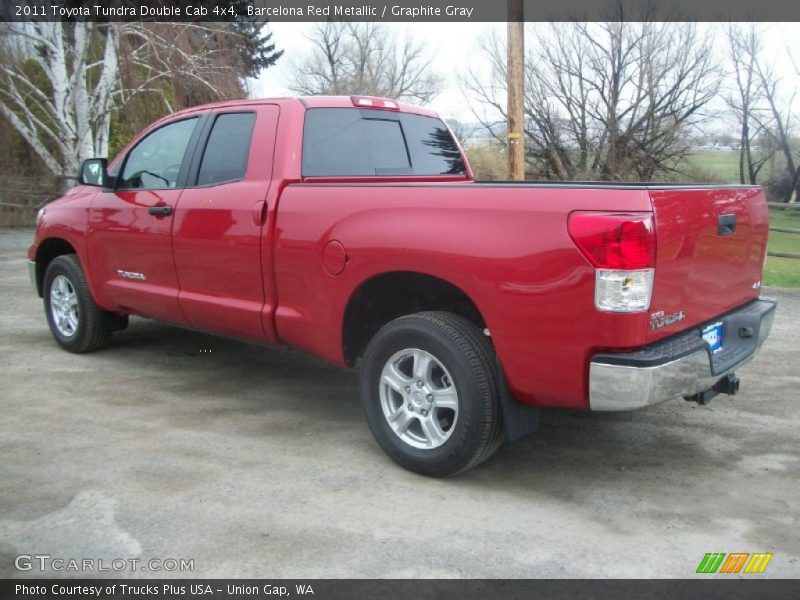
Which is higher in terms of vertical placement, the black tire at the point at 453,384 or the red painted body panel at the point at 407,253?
the red painted body panel at the point at 407,253

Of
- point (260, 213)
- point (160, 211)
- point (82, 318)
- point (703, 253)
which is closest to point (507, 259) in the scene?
point (703, 253)

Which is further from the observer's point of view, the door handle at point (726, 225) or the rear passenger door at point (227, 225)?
the rear passenger door at point (227, 225)

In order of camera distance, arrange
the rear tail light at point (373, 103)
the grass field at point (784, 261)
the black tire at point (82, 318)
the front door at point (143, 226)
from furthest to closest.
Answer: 1. the grass field at point (784, 261)
2. the black tire at point (82, 318)
3. the front door at point (143, 226)
4. the rear tail light at point (373, 103)

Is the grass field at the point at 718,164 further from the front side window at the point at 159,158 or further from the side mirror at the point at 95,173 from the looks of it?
the side mirror at the point at 95,173

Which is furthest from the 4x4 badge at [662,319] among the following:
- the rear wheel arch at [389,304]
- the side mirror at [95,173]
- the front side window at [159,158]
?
the side mirror at [95,173]

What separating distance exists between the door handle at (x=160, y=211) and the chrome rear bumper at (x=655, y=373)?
3062 millimetres

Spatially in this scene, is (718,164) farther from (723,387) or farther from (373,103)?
(723,387)

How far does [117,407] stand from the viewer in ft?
15.4

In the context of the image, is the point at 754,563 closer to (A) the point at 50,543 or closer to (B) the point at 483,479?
(B) the point at 483,479

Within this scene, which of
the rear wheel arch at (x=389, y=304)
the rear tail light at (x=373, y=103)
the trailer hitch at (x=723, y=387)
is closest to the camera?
the trailer hitch at (x=723, y=387)

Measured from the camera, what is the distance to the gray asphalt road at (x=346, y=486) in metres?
2.93

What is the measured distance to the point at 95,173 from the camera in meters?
5.45

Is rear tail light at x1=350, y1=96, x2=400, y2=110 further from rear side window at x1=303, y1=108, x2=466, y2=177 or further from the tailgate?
the tailgate

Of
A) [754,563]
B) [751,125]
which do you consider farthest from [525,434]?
[751,125]
